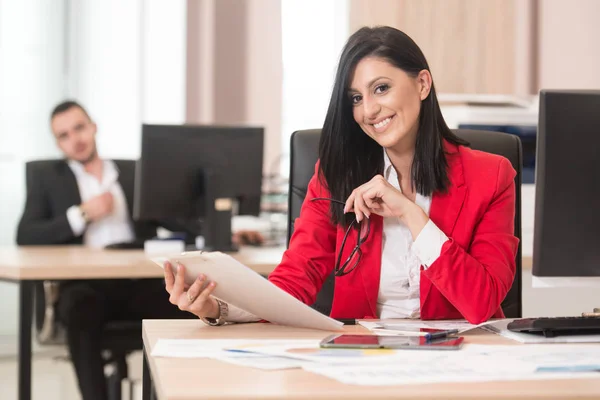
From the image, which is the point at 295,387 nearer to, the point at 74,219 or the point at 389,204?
the point at 389,204

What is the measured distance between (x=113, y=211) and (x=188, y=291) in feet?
7.42

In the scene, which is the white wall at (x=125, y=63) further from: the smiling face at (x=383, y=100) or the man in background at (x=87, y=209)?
the smiling face at (x=383, y=100)

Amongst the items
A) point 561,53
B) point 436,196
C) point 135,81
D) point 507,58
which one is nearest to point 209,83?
point 135,81

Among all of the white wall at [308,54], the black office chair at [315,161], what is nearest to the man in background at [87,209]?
the black office chair at [315,161]

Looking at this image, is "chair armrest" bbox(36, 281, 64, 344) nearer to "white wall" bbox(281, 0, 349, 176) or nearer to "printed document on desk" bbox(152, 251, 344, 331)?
"printed document on desk" bbox(152, 251, 344, 331)

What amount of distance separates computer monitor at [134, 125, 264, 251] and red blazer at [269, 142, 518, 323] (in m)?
1.21

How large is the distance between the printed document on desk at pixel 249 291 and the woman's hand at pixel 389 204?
9.8 inches

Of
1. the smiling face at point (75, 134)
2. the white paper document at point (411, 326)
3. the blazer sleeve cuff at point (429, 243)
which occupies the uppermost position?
the smiling face at point (75, 134)

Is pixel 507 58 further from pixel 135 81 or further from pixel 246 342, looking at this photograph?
pixel 246 342

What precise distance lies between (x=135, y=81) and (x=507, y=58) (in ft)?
6.85

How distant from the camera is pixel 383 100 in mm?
1701

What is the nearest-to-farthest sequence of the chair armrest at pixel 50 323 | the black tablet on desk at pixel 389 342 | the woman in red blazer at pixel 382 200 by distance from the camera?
the black tablet on desk at pixel 389 342 → the woman in red blazer at pixel 382 200 → the chair armrest at pixel 50 323

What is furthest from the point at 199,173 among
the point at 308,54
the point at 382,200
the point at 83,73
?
the point at 308,54

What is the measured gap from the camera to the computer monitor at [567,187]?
138 cm
